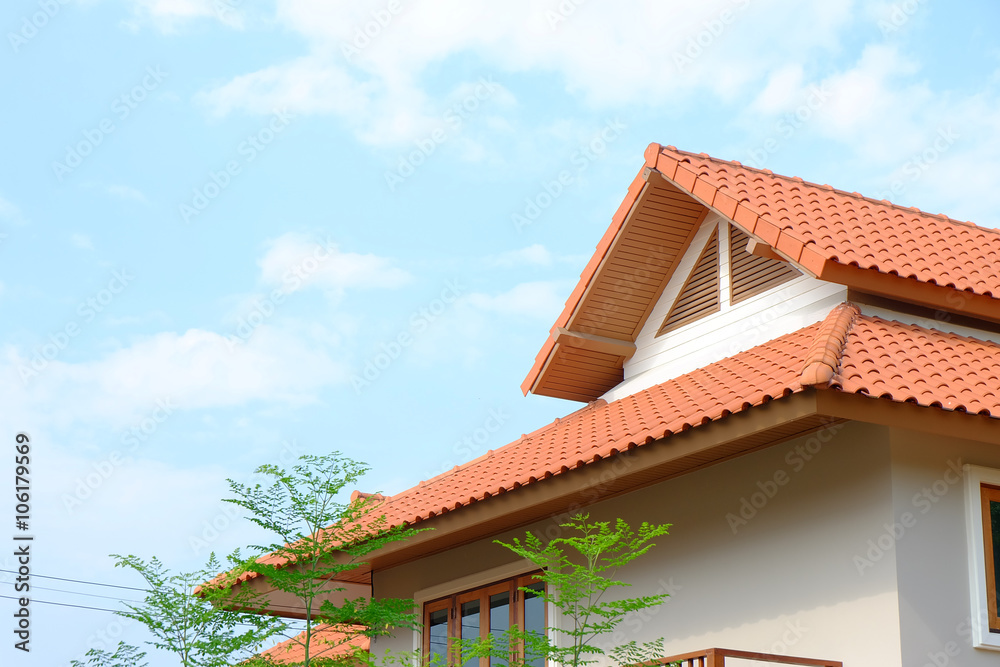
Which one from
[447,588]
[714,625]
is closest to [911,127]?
[714,625]

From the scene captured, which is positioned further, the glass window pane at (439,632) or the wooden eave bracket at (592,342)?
the wooden eave bracket at (592,342)

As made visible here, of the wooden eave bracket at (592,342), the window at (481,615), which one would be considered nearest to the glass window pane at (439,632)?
the window at (481,615)

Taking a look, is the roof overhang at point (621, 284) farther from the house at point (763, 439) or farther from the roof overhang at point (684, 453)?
the roof overhang at point (684, 453)

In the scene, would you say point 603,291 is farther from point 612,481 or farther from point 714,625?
point 714,625

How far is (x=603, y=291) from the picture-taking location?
12.6 m

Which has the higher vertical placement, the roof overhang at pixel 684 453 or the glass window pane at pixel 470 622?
the roof overhang at pixel 684 453

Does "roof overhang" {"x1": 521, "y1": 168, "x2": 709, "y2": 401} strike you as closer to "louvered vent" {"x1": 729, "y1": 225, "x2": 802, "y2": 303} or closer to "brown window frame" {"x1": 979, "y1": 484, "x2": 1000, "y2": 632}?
"louvered vent" {"x1": 729, "y1": 225, "x2": 802, "y2": 303}

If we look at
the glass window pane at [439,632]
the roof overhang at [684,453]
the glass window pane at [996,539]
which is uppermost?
the roof overhang at [684,453]

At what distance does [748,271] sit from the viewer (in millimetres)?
11492

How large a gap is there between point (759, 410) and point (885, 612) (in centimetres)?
159

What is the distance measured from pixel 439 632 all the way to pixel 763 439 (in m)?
4.77

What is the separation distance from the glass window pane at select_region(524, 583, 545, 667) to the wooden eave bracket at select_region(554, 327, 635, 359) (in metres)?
2.81

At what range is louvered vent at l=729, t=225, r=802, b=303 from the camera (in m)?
11.0

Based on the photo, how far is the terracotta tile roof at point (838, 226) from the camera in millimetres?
10227
